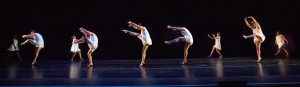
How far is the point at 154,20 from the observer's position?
20.4 metres

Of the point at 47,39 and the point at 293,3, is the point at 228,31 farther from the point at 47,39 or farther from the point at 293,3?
the point at 47,39

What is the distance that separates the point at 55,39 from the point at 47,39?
1.56ft

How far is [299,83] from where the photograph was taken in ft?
22.5

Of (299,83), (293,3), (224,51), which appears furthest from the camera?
(224,51)

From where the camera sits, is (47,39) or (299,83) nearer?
(299,83)

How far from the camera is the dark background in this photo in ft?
64.5

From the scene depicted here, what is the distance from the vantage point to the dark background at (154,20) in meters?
19.7

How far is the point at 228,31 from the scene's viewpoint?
20547 millimetres

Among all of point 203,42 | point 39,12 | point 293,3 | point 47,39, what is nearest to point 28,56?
point 47,39

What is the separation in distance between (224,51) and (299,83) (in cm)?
1392

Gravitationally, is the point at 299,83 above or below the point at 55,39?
below

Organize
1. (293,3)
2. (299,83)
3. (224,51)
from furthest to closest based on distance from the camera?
(224,51) < (293,3) < (299,83)

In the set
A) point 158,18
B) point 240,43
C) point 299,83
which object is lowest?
point 299,83

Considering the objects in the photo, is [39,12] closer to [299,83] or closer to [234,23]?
[234,23]
